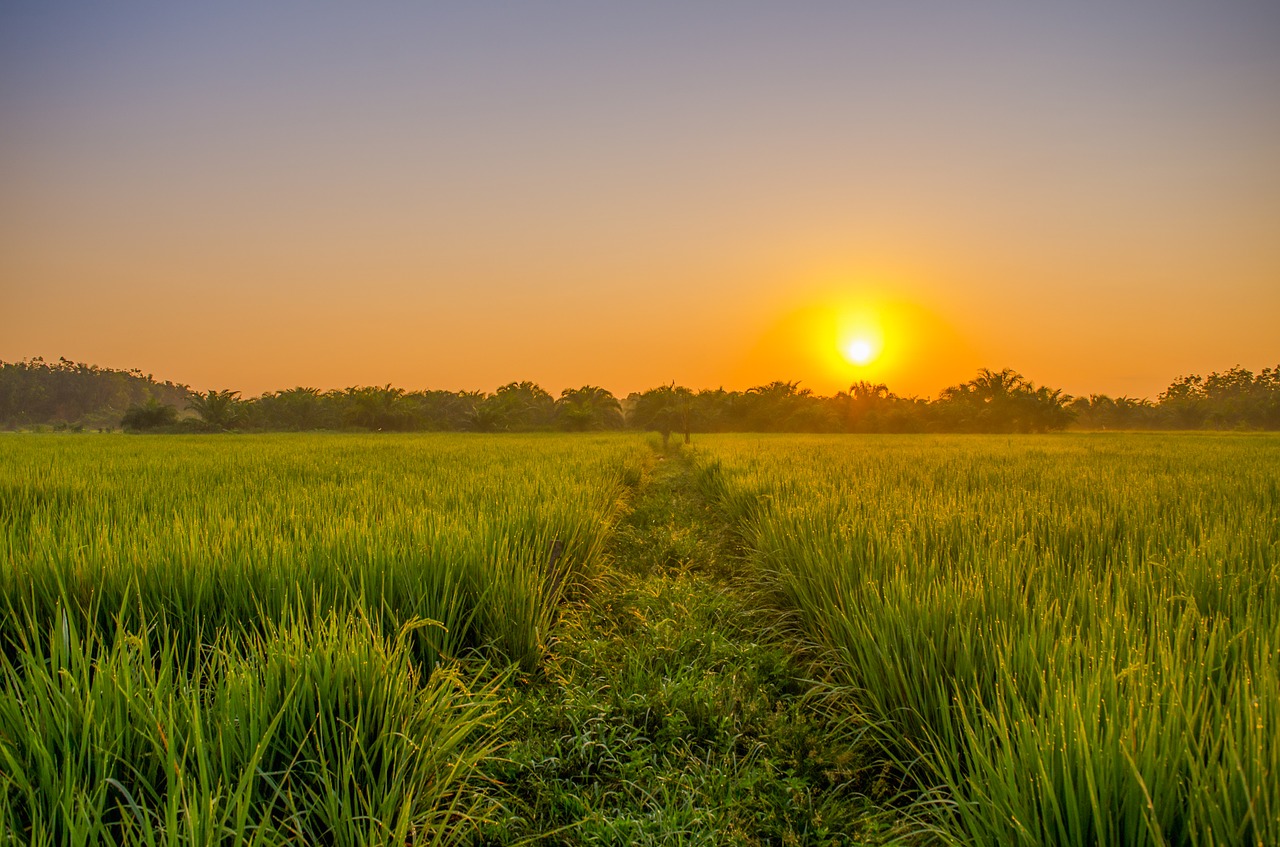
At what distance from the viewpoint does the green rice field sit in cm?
107

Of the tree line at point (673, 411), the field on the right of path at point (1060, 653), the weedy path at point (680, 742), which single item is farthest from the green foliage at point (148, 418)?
the field on the right of path at point (1060, 653)

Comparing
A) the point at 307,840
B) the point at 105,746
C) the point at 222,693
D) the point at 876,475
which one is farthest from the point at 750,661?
the point at 876,475

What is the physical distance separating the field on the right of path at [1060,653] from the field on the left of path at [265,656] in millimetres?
1327

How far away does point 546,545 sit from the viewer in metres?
3.66

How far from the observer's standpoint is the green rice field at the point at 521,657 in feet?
3.52

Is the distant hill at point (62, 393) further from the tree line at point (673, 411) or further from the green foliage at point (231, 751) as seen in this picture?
the green foliage at point (231, 751)

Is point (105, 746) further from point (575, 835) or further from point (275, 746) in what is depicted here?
point (575, 835)

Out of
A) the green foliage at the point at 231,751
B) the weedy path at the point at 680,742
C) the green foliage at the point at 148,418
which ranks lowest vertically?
the weedy path at the point at 680,742

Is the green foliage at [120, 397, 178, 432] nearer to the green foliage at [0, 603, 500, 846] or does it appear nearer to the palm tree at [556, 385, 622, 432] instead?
the palm tree at [556, 385, 622, 432]

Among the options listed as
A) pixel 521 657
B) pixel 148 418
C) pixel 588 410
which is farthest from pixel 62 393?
pixel 521 657

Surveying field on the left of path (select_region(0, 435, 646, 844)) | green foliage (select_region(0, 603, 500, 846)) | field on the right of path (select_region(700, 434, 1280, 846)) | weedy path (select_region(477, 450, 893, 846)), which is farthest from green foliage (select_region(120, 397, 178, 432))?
green foliage (select_region(0, 603, 500, 846))

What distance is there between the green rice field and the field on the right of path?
0.01 meters

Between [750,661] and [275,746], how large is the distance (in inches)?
81.6

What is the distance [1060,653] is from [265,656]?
7.57 ft
